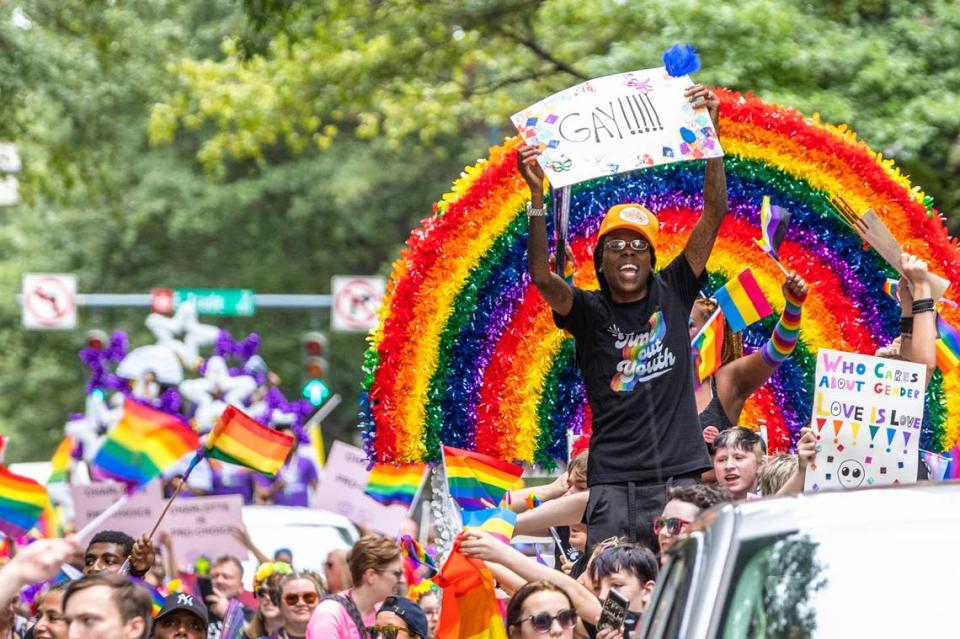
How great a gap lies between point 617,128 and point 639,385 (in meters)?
1.19

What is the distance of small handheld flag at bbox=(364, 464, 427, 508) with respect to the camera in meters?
12.2

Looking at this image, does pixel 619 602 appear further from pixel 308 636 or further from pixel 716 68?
pixel 716 68

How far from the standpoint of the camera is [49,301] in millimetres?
27047

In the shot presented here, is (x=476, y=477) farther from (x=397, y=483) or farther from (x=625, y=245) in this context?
(x=397, y=483)

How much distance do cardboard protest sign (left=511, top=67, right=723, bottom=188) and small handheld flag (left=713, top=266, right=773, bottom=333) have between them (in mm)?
829

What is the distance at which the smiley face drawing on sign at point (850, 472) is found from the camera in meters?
6.67

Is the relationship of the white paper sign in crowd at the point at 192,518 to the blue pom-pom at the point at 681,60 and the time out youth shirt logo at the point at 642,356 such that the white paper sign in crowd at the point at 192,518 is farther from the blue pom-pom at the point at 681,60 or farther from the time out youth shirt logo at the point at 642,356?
the blue pom-pom at the point at 681,60

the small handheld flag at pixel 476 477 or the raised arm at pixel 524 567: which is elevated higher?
Answer: the small handheld flag at pixel 476 477

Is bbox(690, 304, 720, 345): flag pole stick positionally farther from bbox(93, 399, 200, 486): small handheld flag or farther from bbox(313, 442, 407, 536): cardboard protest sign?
bbox(313, 442, 407, 536): cardboard protest sign

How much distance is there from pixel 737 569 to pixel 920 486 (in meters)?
0.57

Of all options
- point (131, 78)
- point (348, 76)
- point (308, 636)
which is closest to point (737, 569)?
point (308, 636)

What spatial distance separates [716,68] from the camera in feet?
47.6

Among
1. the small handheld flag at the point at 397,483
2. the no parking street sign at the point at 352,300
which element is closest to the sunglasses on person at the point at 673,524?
the small handheld flag at the point at 397,483

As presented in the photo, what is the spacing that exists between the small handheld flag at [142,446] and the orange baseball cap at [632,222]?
15.3ft
